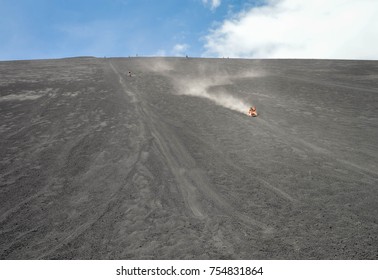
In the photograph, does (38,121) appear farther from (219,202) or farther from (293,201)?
(293,201)

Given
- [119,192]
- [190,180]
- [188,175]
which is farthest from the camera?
[188,175]

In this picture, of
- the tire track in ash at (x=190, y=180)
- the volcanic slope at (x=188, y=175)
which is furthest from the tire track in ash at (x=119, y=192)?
the tire track in ash at (x=190, y=180)

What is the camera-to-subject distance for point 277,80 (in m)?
24.5

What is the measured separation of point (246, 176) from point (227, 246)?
11.2ft

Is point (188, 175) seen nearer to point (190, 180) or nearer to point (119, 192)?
point (190, 180)

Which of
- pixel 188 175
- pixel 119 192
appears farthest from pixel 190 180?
pixel 119 192

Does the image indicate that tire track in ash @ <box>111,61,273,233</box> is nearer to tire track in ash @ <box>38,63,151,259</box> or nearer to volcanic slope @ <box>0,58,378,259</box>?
volcanic slope @ <box>0,58,378,259</box>

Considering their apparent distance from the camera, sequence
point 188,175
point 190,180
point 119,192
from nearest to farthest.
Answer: point 119,192
point 190,180
point 188,175

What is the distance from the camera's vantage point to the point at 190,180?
355 inches

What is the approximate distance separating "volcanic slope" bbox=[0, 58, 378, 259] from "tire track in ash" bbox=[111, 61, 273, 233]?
41 mm

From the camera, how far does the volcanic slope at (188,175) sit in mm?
6316

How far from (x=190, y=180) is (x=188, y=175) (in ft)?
1.11

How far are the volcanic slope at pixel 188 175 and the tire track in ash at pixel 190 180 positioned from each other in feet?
0.13
